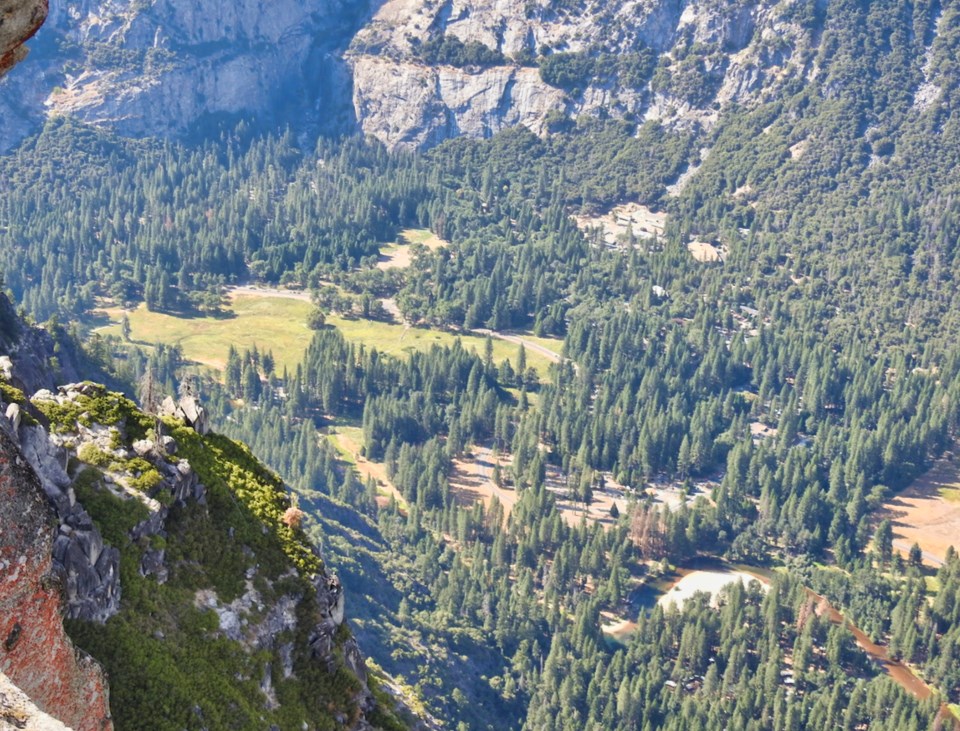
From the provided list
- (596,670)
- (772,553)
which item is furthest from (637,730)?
(772,553)

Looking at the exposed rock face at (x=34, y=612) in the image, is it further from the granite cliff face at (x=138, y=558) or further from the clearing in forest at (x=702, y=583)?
the clearing in forest at (x=702, y=583)

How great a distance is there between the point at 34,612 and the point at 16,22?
18.4 meters

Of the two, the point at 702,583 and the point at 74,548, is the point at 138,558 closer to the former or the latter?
the point at 74,548

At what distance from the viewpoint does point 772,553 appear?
634 feet

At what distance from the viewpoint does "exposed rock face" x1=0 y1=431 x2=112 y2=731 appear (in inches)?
1548

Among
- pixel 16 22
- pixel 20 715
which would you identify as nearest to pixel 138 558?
pixel 20 715

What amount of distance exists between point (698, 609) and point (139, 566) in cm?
12074

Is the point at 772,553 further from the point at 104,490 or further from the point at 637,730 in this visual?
the point at 104,490

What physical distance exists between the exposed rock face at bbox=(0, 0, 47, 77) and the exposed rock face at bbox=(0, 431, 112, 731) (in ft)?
42.9

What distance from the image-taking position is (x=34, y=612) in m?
40.7

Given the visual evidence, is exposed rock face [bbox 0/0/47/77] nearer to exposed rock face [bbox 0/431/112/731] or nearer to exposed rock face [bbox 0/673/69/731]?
exposed rock face [bbox 0/431/112/731]

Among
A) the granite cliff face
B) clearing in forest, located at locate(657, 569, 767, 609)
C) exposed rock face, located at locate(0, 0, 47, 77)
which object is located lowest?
clearing in forest, located at locate(657, 569, 767, 609)

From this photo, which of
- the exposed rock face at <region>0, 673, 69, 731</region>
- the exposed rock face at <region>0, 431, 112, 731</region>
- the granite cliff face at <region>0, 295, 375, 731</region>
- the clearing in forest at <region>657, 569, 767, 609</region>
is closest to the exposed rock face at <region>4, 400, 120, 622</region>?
the granite cliff face at <region>0, 295, 375, 731</region>

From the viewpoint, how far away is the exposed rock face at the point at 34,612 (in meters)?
39.3
